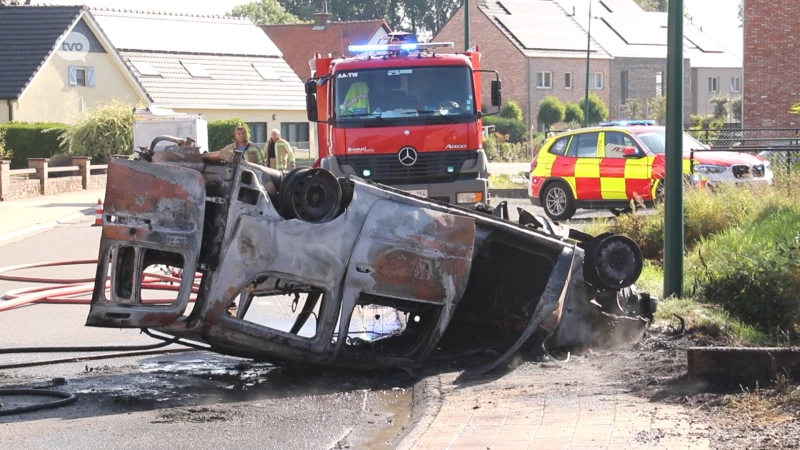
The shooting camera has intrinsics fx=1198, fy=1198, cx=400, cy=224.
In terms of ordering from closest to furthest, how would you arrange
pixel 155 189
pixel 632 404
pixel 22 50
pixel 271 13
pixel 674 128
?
pixel 632 404
pixel 155 189
pixel 674 128
pixel 22 50
pixel 271 13

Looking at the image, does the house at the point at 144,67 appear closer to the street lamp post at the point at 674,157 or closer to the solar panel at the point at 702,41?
the solar panel at the point at 702,41

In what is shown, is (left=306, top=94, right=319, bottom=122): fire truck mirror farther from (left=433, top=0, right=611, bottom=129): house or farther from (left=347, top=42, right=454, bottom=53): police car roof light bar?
(left=433, top=0, right=611, bottom=129): house

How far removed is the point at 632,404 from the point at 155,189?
324 centimetres

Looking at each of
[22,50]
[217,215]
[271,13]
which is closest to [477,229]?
[217,215]

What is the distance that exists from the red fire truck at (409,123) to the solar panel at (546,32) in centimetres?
5636

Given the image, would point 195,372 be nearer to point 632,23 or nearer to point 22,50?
point 22,50

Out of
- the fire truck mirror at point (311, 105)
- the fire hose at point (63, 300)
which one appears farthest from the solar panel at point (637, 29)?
the fire hose at point (63, 300)

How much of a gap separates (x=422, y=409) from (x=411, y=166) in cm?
950

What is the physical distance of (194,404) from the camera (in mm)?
7609

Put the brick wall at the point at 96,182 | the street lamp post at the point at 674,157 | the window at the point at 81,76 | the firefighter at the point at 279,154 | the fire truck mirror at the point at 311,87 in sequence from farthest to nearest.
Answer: the window at the point at 81,76 < the brick wall at the point at 96,182 < the firefighter at the point at 279,154 < the fire truck mirror at the point at 311,87 < the street lamp post at the point at 674,157

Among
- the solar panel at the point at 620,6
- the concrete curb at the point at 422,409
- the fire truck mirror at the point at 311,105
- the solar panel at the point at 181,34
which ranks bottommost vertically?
the concrete curb at the point at 422,409

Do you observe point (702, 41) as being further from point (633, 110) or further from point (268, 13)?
point (268, 13)

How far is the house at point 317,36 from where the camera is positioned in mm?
70250

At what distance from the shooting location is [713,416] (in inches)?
257
